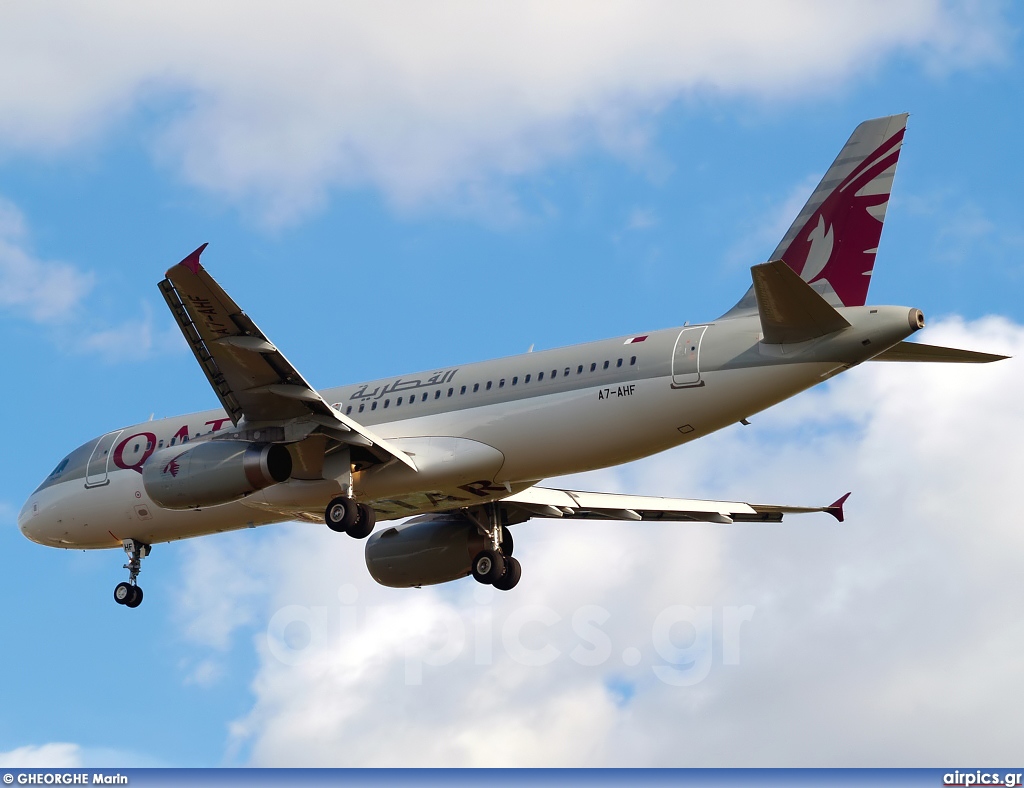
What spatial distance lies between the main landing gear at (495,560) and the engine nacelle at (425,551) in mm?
304

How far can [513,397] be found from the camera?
2909cm

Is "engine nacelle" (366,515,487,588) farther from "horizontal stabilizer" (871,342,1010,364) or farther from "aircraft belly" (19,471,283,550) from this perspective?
"horizontal stabilizer" (871,342,1010,364)

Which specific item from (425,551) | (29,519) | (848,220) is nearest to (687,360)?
(848,220)

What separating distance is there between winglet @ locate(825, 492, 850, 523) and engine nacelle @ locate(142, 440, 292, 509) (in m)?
11.3

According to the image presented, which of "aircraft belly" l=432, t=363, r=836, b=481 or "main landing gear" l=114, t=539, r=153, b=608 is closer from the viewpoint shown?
"aircraft belly" l=432, t=363, r=836, b=481

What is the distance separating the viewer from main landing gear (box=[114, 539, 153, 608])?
33688mm

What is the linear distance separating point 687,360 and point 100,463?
13.8 m

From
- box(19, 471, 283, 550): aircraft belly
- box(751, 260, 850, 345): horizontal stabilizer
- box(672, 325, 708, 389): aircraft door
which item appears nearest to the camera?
box(751, 260, 850, 345): horizontal stabilizer

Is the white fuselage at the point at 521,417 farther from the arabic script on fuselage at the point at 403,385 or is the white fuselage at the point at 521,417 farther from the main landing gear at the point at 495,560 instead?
the main landing gear at the point at 495,560

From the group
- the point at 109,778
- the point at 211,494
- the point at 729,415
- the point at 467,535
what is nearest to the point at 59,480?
the point at 211,494

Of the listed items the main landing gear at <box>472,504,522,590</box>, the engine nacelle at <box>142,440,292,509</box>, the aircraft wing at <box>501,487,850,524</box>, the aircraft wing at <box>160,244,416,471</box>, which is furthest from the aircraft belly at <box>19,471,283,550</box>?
the aircraft wing at <box>501,487,850,524</box>

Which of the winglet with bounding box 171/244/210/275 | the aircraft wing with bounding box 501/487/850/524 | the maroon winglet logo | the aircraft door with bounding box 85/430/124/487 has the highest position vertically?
the aircraft door with bounding box 85/430/124/487

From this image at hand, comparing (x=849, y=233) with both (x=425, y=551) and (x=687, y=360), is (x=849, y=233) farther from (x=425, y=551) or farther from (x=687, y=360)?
(x=425, y=551)

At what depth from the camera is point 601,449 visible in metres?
28.2
